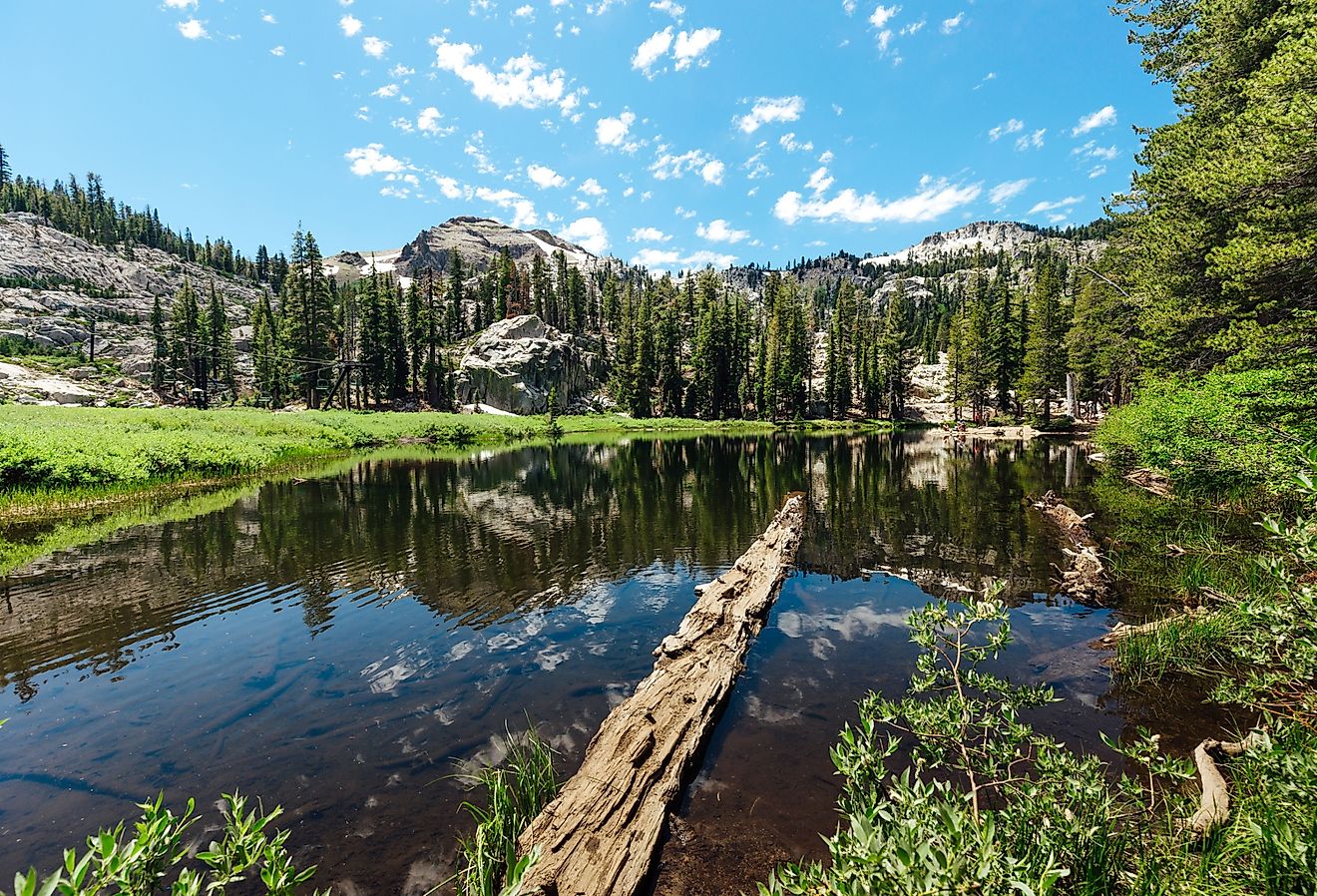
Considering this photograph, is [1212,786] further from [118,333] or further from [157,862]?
[118,333]

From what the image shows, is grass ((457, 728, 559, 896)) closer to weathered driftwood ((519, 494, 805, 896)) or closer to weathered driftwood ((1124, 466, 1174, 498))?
weathered driftwood ((519, 494, 805, 896))

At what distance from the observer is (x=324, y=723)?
739cm

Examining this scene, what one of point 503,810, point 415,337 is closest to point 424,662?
point 503,810

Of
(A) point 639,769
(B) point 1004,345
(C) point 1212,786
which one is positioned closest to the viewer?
(C) point 1212,786

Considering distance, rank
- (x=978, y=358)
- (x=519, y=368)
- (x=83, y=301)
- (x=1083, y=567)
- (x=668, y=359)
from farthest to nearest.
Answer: (x=83, y=301)
(x=668, y=359)
(x=519, y=368)
(x=978, y=358)
(x=1083, y=567)

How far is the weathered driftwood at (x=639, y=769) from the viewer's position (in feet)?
14.9

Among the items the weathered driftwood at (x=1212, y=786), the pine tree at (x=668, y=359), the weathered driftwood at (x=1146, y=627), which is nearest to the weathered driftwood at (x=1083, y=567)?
the weathered driftwood at (x=1146, y=627)

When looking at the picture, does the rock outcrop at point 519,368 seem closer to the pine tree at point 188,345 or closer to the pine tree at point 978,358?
the pine tree at point 188,345

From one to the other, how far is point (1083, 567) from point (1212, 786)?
876cm

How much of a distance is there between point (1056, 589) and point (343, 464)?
39558 millimetres

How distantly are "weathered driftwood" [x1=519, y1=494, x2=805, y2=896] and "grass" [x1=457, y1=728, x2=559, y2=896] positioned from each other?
0.32 m

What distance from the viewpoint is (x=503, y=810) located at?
5262 millimetres

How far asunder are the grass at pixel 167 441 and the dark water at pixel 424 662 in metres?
6.55

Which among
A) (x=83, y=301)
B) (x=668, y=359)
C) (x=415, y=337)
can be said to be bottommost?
(x=668, y=359)
